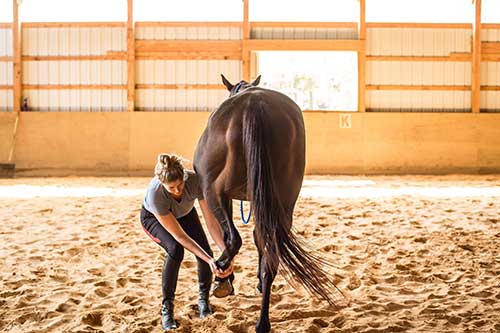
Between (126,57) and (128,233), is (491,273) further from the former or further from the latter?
(126,57)

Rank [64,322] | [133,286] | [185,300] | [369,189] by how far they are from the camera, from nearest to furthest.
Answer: [64,322] < [185,300] < [133,286] < [369,189]

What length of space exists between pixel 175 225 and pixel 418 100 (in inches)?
397

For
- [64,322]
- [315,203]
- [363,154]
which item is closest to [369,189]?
[315,203]

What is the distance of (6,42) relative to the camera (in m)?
11.7

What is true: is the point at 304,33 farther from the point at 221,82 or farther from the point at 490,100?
the point at 490,100

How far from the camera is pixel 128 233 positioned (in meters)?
5.09

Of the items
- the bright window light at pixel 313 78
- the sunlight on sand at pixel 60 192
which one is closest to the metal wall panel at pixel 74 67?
the sunlight on sand at pixel 60 192

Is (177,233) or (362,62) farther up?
(362,62)

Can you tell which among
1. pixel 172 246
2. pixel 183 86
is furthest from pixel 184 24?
pixel 172 246

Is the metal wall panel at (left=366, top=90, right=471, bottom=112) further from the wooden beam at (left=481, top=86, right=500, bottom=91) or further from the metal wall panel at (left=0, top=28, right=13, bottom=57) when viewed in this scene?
the metal wall panel at (left=0, top=28, right=13, bottom=57)

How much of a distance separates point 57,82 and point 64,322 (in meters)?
9.95
